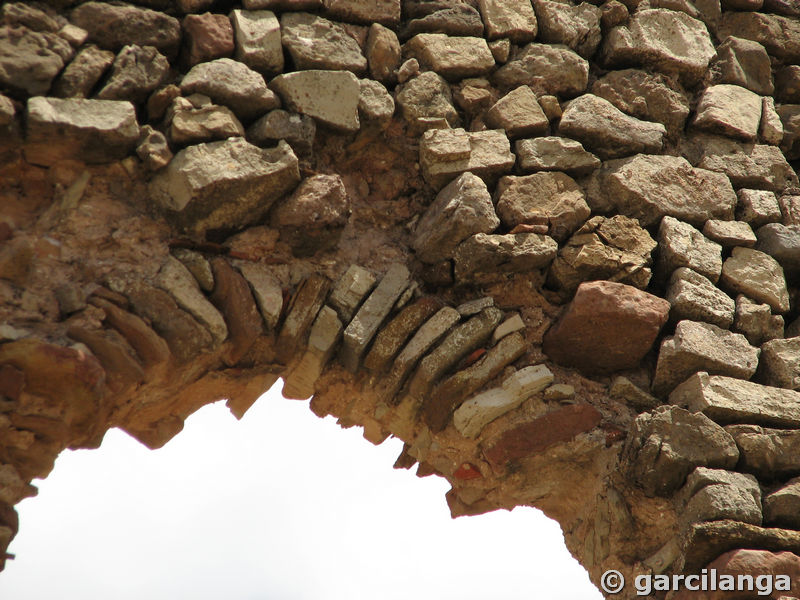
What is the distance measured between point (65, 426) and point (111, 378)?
170 millimetres

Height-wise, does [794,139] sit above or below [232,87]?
below

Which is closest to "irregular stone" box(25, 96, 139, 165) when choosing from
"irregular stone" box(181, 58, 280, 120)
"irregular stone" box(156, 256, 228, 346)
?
"irregular stone" box(181, 58, 280, 120)

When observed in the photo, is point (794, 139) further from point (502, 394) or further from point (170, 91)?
point (170, 91)

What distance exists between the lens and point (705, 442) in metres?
2.49

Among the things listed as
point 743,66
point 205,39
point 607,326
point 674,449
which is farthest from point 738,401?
point 205,39

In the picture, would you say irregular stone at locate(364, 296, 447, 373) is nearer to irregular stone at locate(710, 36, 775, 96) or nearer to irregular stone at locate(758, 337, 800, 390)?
irregular stone at locate(758, 337, 800, 390)

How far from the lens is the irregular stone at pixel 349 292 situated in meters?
2.67

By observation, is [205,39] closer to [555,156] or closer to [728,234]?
[555,156]

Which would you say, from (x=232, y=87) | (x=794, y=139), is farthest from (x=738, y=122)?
(x=232, y=87)

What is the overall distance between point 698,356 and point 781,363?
0.31 meters

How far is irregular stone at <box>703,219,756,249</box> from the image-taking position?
9.73ft

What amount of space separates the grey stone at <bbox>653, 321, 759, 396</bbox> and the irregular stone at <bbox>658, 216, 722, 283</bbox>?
22 centimetres

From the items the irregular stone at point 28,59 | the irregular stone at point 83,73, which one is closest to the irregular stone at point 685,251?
the irregular stone at point 83,73

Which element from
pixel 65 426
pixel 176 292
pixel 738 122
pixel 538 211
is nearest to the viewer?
pixel 65 426
